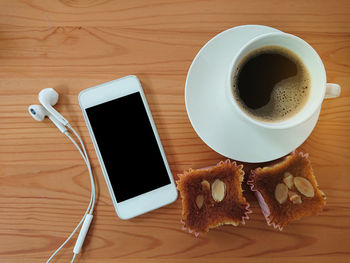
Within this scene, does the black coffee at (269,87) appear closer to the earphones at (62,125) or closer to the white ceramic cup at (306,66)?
the white ceramic cup at (306,66)

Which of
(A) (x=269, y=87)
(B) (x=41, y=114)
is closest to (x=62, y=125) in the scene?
(B) (x=41, y=114)

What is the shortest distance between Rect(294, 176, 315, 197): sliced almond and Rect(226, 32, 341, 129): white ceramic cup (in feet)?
0.51

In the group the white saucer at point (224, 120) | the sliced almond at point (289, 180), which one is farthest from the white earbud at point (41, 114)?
the sliced almond at point (289, 180)

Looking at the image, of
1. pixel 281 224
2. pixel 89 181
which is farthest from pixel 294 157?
pixel 89 181

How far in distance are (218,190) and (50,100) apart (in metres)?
0.45

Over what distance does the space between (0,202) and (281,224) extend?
68cm

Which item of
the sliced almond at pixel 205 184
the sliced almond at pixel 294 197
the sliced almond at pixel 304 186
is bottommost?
the sliced almond at pixel 294 197


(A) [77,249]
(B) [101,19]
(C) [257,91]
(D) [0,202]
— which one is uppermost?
(B) [101,19]

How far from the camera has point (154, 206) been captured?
726 millimetres

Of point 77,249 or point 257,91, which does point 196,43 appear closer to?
point 257,91

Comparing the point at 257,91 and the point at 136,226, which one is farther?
the point at 136,226

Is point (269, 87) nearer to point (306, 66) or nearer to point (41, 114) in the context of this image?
point (306, 66)

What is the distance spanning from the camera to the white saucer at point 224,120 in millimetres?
626

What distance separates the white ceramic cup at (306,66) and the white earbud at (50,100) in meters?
0.41
